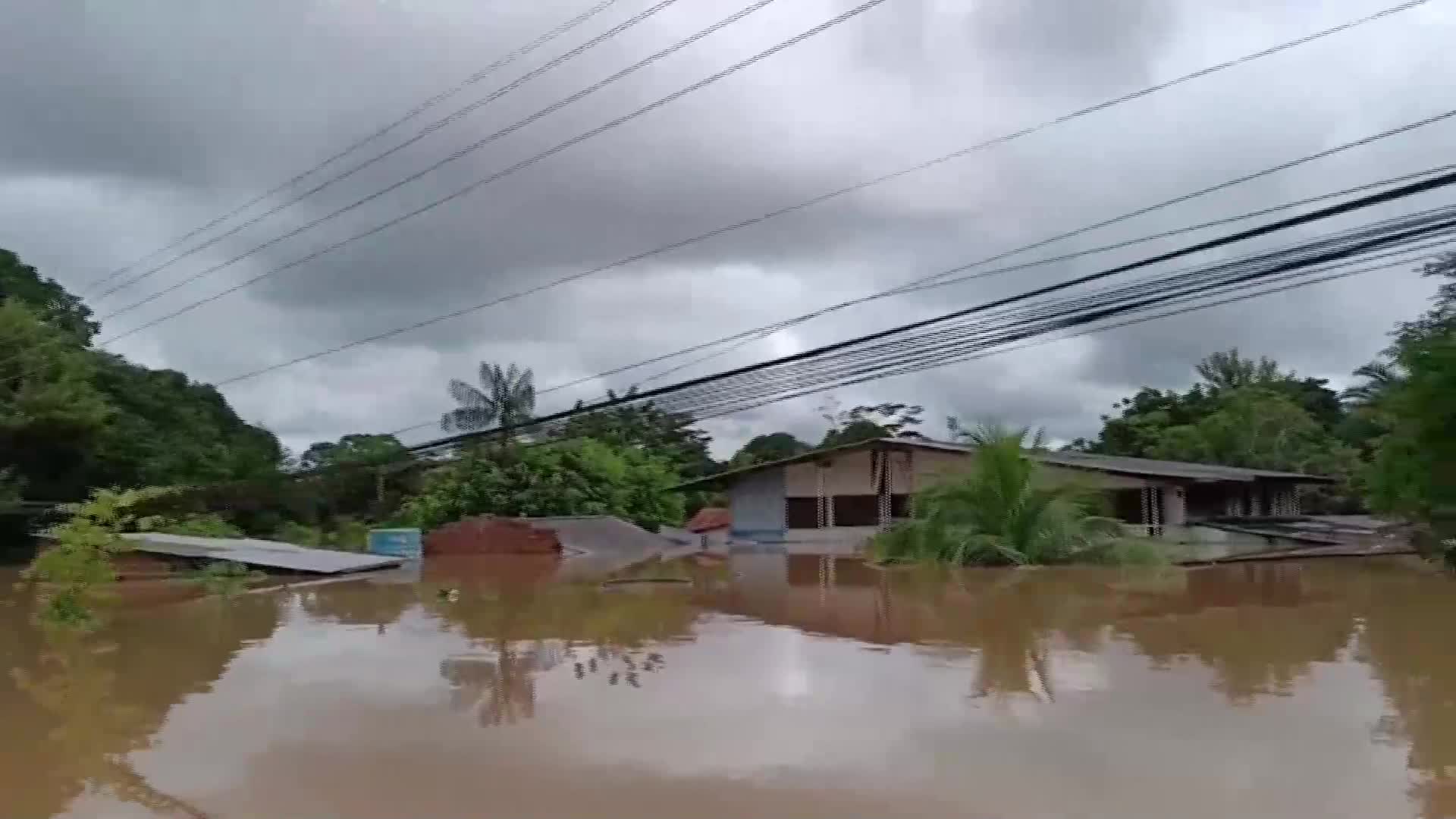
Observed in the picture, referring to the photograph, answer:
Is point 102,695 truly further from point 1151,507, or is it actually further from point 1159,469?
point 1151,507

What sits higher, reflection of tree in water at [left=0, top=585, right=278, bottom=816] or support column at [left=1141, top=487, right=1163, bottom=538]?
support column at [left=1141, top=487, right=1163, bottom=538]

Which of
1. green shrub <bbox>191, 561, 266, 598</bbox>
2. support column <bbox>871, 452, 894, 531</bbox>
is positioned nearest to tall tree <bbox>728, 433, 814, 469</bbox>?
support column <bbox>871, 452, 894, 531</bbox>

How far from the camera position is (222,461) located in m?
33.0

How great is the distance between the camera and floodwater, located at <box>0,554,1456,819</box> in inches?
215

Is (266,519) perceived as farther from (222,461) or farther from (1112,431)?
(1112,431)

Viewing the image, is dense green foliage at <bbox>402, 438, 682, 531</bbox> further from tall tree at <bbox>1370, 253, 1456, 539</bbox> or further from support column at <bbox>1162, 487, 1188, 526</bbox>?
tall tree at <bbox>1370, 253, 1456, 539</bbox>

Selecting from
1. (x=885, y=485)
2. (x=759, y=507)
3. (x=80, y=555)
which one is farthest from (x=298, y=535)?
(x=80, y=555)

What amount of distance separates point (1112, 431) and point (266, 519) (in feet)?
109

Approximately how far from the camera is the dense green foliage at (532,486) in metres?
31.0

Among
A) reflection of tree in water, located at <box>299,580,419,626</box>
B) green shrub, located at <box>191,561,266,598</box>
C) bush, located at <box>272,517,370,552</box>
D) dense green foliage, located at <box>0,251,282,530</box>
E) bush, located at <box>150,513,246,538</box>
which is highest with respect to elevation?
dense green foliage, located at <box>0,251,282,530</box>

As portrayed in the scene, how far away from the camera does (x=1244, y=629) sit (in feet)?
35.1

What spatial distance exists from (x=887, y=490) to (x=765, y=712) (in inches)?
925

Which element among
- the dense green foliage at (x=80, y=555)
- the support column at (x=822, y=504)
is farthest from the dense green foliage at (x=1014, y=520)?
the dense green foliage at (x=80, y=555)

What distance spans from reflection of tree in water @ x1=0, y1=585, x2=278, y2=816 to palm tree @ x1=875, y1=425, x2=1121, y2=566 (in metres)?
11.3
